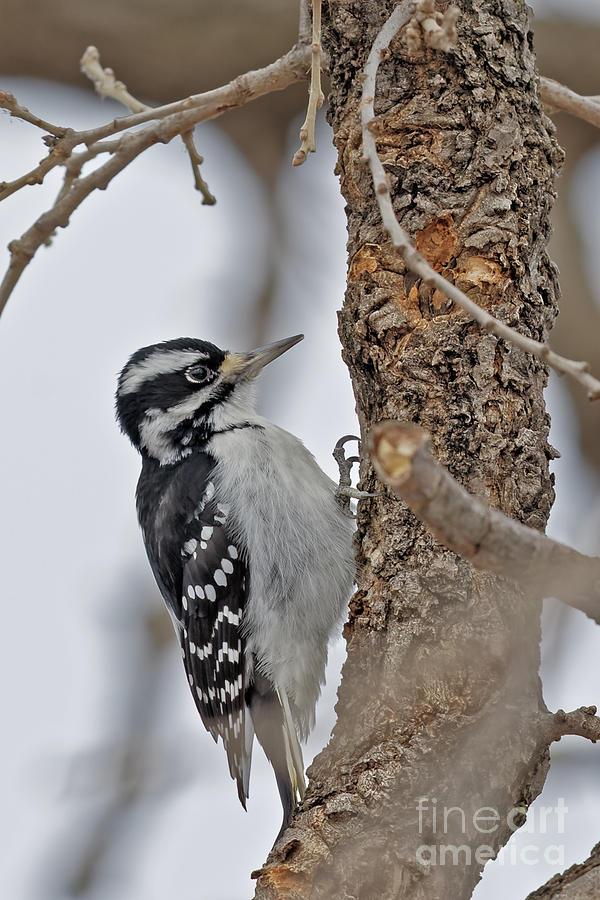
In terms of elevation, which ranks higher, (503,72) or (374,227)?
(503,72)

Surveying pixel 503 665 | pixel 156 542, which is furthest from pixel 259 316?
pixel 503 665

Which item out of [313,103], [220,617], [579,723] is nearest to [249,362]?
[220,617]

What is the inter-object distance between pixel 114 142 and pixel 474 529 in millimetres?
2060

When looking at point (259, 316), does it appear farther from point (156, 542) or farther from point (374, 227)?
point (374, 227)

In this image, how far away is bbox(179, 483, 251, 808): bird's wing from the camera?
12.8 ft

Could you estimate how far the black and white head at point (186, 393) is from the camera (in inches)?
166

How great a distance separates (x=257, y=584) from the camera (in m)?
3.90

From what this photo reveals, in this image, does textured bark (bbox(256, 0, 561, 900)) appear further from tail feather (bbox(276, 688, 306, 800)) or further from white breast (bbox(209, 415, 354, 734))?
tail feather (bbox(276, 688, 306, 800))

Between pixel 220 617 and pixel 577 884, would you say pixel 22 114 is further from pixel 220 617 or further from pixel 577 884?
pixel 577 884

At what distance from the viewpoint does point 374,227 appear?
2992 mm

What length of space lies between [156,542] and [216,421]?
1.73ft

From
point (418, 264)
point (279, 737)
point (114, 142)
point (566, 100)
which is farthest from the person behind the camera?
point (279, 737)

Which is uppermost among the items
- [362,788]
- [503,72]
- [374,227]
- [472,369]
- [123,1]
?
[123,1]

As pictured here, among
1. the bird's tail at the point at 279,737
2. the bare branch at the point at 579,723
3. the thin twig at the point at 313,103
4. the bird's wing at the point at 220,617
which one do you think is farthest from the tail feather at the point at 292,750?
the thin twig at the point at 313,103
